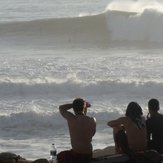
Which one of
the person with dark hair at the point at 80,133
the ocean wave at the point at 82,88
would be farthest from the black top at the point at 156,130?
the ocean wave at the point at 82,88

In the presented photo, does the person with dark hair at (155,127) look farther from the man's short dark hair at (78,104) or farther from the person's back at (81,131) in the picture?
the man's short dark hair at (78,104)

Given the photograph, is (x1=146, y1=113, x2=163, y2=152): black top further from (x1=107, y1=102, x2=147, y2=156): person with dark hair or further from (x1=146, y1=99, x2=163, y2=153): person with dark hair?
(x1=107, y1=102, x2=147, y2=156): person with dark hair

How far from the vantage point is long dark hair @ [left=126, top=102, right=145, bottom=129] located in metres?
7.18

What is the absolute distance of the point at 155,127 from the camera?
7.51m

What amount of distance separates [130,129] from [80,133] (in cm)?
58

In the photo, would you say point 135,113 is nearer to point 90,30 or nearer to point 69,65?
point 69,65

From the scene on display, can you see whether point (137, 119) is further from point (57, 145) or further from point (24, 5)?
point (24, 5)

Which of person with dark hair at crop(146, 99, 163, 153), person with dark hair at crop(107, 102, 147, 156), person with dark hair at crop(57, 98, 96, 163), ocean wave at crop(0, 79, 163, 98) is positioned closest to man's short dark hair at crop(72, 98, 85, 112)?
person with dark hair at crop(57, 98, 96, 163)

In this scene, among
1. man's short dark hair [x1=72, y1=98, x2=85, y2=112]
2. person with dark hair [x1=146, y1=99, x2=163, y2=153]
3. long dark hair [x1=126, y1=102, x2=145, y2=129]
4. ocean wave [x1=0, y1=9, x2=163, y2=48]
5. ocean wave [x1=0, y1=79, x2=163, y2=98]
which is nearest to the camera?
man's short dark hair [x1=72, y1=98, x2=85, y2=112]

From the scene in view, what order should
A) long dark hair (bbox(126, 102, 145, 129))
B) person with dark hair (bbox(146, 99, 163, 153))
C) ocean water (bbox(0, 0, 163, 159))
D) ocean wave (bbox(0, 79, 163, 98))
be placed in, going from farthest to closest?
ocean wave (bbox(0, 79, 163, 98)) < ocean water (bbox(0, 0, 163, 159)) < person with dark hair (bbox(146, 99, 163, 153)) < long dark hair (bbox(126, 102, 145, 129))

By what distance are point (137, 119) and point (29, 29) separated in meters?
20.9

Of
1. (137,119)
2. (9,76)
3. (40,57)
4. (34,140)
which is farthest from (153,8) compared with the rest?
(137,119)

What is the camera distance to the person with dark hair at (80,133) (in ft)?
23.3

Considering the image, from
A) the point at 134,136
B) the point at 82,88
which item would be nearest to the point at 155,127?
the point at 134,136
